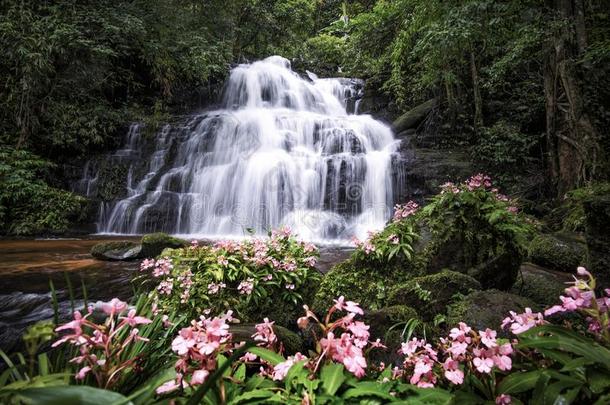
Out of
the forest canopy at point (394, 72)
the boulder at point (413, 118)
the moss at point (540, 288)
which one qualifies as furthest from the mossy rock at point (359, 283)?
the boulder at point (413, 118)

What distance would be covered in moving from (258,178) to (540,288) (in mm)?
9134

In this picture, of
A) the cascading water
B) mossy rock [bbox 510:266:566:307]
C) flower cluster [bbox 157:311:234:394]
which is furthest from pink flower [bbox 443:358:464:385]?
the cascading water

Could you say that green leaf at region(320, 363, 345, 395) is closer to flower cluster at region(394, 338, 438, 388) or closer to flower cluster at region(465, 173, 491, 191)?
flower cluster at region(394, 338, 438, 388)

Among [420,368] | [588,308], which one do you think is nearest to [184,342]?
[420,368]

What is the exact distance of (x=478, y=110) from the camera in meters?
12.4

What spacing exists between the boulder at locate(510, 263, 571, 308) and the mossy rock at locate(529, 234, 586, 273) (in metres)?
0.62

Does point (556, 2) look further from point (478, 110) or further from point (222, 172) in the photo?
point (222, 172)

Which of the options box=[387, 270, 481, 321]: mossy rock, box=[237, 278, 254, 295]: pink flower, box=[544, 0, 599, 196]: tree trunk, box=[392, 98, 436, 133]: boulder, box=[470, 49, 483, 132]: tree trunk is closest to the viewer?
box=[387, 270, 481, 321]: mossy rock

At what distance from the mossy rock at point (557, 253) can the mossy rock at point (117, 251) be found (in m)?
6.93

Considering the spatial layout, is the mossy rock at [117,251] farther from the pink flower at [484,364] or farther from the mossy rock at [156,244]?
the pink flower at [484,364]

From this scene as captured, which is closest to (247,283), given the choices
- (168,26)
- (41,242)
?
(41,242)

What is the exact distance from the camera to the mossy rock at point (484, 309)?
289cm

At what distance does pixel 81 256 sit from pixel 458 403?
7759mm

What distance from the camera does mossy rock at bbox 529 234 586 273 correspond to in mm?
5230
